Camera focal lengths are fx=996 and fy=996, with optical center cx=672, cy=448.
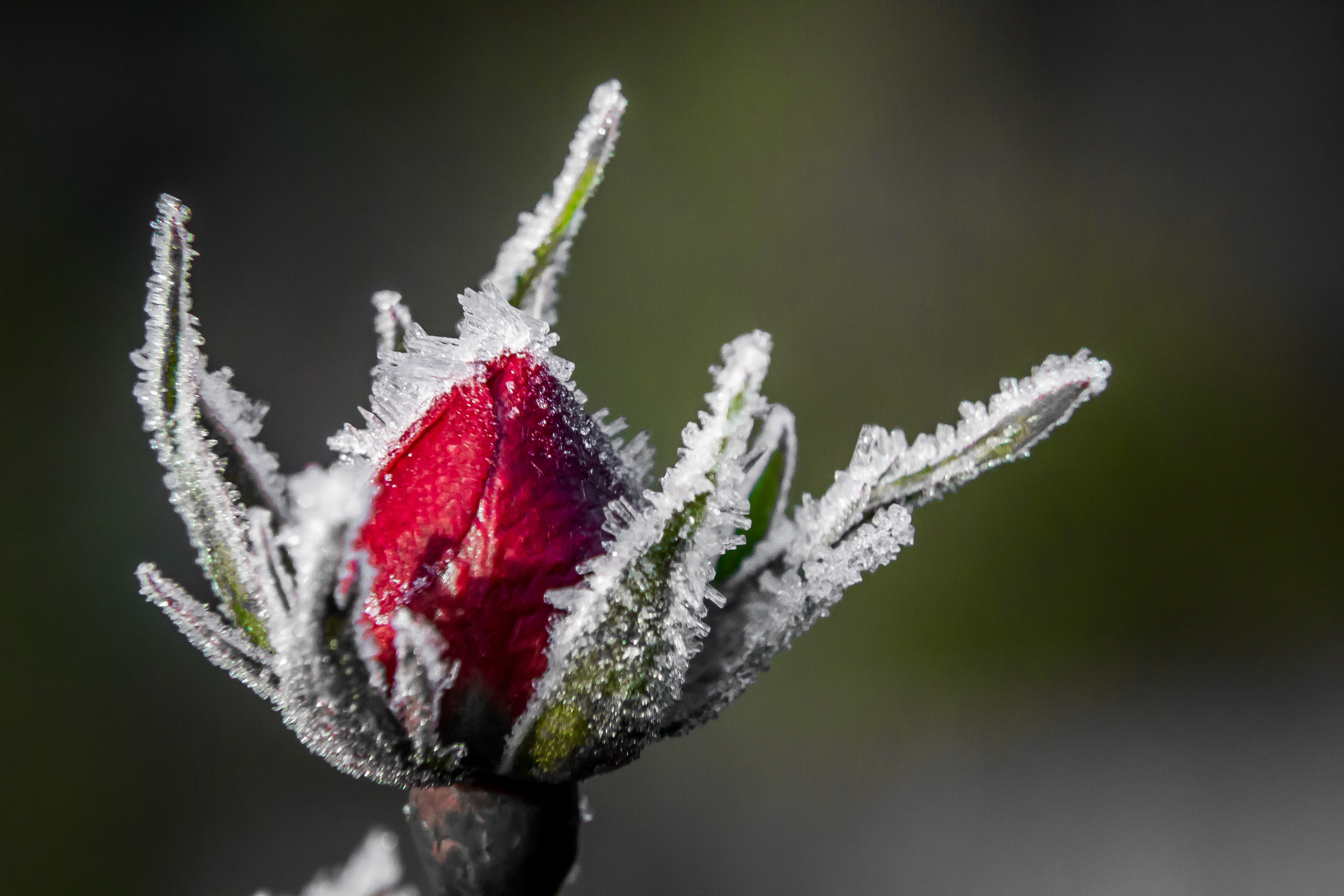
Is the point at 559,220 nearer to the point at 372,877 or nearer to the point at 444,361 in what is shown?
the point at 444,361

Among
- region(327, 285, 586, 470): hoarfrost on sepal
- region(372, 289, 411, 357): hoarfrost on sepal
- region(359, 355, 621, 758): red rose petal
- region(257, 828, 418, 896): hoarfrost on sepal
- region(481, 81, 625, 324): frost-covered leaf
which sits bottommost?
region(257, 828, 418, 896): hoarfrost on sepal

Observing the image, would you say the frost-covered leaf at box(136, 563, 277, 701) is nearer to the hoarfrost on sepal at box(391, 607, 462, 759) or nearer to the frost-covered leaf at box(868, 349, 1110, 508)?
the hoarfrost on sepal at box(391, 607, 462, 759)

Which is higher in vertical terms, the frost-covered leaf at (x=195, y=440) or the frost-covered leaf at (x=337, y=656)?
the frost-covered leaf at (x=195, y=440)

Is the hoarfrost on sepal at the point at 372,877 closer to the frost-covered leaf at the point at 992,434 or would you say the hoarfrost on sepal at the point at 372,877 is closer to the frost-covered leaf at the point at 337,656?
the frost-covered leaf at the point at 337,656

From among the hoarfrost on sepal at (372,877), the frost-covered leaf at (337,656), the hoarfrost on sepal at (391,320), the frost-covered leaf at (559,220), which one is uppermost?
the frost-covered leaf at (559,220)

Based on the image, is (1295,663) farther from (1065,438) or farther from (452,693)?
(452,693)

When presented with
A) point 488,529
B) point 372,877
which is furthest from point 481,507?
point 372,877

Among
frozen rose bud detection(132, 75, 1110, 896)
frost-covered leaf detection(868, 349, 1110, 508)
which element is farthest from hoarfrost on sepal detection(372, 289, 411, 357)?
frost-covered leaf detection(868, 349, 1110, 508)

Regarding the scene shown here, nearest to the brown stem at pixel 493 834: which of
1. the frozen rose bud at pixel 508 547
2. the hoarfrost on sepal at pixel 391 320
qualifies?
the frozen rose bud at pixel 508 547

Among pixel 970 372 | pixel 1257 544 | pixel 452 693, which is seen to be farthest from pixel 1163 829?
pixel 452 693

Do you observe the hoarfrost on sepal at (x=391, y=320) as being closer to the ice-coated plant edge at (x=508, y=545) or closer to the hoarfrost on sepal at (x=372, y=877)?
the ice-coated plant edge at (x=508, y=545)
